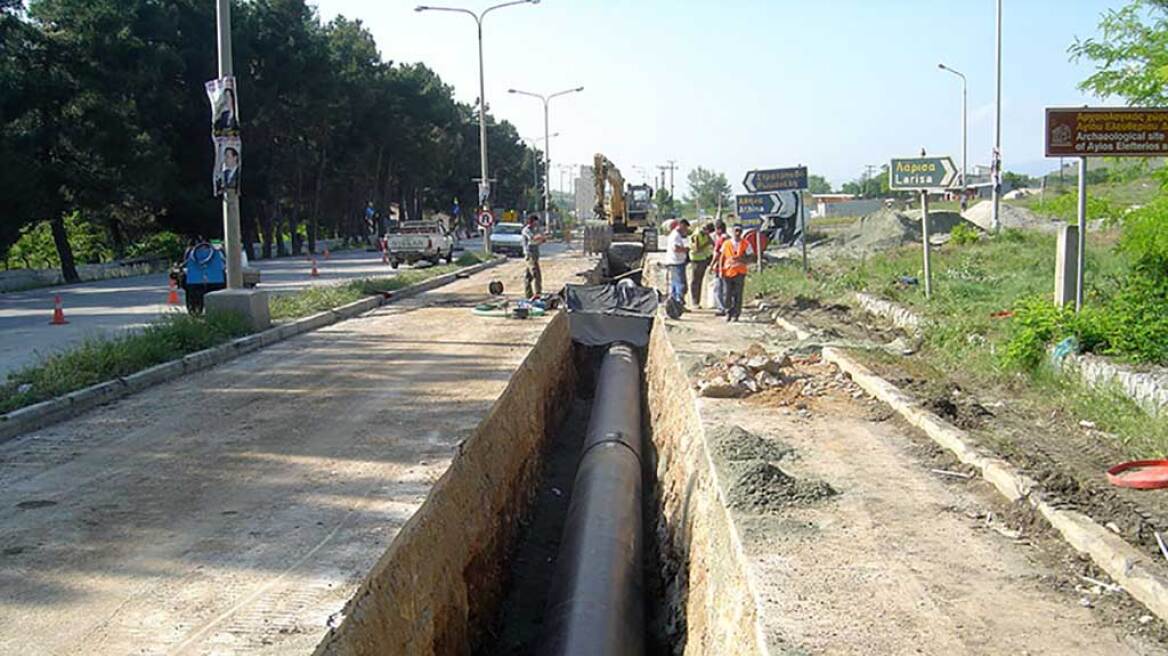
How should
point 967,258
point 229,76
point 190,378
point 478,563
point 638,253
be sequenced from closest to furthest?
point 478,563 → point 190,378 → point 229,76 → point 967,258 → point 638,253

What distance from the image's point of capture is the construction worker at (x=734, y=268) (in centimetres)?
1573

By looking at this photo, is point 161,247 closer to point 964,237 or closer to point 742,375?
point 964,237

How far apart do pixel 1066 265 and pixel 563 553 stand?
19.7 feet

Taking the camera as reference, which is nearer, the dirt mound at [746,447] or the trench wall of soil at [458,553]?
the trench wall of soil at [458,553]

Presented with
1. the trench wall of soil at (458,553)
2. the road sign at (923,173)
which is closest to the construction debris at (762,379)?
the trench wall of soil at (458,553)

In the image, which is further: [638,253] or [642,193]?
[642,193]

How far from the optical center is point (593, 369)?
742 inches

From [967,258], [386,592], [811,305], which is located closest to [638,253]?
[967,258]

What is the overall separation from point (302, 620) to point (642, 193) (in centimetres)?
3440

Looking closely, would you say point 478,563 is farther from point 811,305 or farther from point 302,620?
point 811,305

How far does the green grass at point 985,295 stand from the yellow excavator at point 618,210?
8.92 metres

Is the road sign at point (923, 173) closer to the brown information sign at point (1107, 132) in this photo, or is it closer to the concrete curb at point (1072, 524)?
the brown information sign at point (1107, 132)

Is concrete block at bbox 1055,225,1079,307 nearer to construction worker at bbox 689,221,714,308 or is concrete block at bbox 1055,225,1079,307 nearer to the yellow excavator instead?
construction worker at bbox 689,221,714,308

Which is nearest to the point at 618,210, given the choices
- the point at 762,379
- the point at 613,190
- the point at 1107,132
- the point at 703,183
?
the point at 613,190
